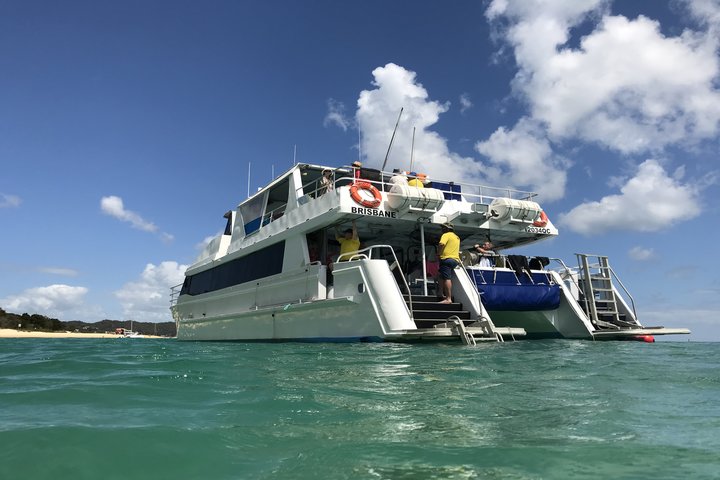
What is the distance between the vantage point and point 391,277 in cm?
801

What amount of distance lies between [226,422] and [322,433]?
493mm

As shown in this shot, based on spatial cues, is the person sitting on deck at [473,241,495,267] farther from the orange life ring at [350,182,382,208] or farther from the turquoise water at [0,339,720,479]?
the turquoise water at [0,339,720,479]

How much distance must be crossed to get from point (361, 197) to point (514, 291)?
11.1ft

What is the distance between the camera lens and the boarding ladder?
34.0 feet

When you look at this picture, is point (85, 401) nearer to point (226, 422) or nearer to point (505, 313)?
point (226, 422)

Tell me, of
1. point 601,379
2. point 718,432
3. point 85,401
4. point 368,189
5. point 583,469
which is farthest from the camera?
point 368,189

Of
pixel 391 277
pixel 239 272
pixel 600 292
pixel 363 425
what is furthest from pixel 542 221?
pixel 363 425

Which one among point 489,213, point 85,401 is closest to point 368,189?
point 489,213

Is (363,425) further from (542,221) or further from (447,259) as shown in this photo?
(542,221)

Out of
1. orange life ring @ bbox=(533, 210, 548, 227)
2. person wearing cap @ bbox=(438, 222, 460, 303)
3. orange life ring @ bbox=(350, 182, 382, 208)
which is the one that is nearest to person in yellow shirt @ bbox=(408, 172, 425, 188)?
orange life ring @ bbox=(350, 182, 382, 208)

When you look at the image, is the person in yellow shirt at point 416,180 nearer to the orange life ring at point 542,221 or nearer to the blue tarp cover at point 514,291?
the blue tarp cover at point 514,291

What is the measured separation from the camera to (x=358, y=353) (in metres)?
6.20

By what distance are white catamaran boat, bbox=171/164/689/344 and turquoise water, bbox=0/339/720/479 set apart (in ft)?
12.6

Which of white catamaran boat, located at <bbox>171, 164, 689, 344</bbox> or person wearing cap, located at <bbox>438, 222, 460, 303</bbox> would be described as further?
person wearing cap, located at <bbox>438, 222, 460, 303</bbox>
